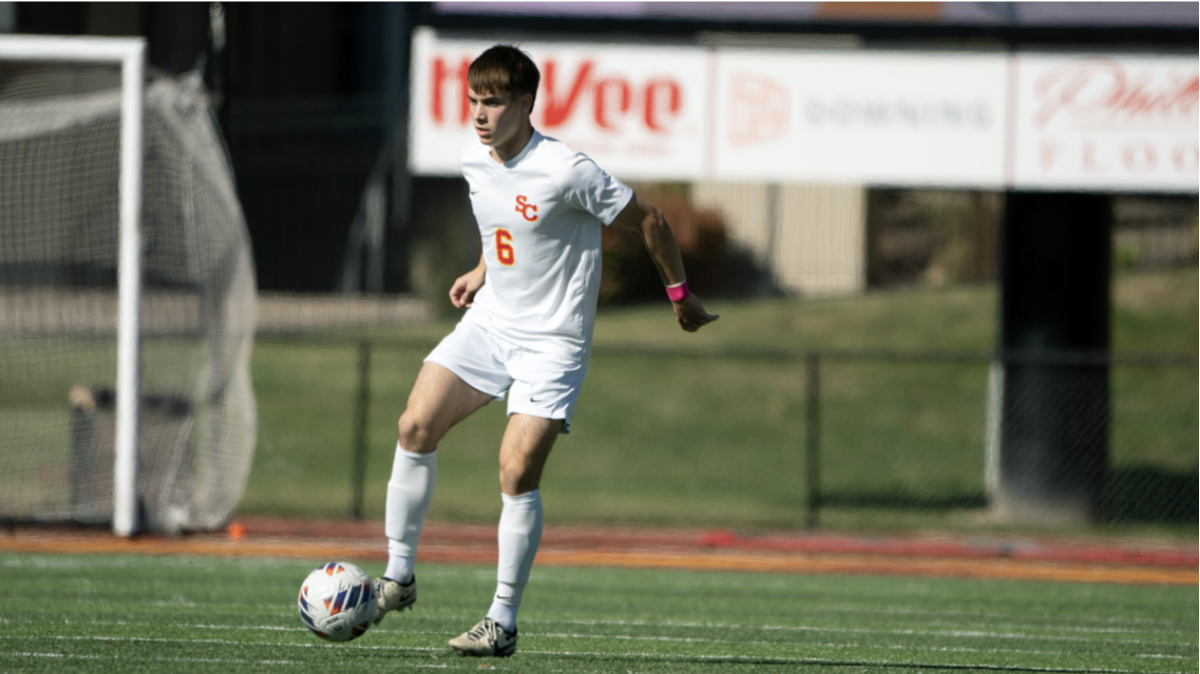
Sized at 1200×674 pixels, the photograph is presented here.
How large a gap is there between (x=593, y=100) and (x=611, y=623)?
6.82 m

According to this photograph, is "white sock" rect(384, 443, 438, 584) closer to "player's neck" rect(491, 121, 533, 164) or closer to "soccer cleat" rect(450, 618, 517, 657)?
"soccer cleat" rect(450, 618, 517, 657)

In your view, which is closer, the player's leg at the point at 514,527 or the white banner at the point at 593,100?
the player's leg at the point at 514,527

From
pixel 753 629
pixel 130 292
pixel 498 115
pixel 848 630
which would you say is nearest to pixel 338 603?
pixel 498 115

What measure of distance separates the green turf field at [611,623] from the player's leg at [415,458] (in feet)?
1.33

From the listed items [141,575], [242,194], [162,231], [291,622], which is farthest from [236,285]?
[242,194]

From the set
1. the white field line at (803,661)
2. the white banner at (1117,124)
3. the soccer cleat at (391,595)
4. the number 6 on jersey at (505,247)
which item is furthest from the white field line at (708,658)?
the white banner at (1117,124)

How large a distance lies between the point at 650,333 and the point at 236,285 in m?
10.4

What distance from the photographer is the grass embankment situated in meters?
14.3

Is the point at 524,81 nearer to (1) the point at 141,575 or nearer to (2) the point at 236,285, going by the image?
(1) the point at 141,575

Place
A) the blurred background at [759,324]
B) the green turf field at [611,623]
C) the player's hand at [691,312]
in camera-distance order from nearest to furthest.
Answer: the player's hand at [691,312] < the green turf field at [611,623] < the blurred background at [759,324]

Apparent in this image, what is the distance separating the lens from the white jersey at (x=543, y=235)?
4.99 meters

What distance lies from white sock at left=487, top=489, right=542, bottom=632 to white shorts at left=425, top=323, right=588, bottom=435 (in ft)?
1.12

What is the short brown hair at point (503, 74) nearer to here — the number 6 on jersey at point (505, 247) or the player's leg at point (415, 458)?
the number 6 on jersey at point (505, 247)

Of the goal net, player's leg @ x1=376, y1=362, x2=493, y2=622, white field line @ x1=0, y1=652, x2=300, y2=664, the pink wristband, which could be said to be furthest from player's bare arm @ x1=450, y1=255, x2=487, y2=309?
the goal net
